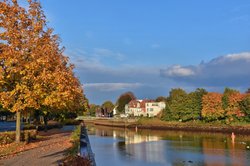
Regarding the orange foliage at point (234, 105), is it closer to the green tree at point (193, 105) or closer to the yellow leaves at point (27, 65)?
the green tree at point (193, 105)

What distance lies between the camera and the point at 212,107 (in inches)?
3597

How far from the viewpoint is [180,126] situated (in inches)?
3718

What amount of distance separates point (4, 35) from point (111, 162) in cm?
1581

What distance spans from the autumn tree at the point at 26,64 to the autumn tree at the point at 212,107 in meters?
67.7

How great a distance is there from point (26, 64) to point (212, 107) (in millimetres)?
72656

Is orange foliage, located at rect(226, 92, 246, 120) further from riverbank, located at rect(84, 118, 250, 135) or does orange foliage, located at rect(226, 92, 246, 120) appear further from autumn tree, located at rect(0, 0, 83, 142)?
autumn tree, located at rect(0, 0, 83, 142)

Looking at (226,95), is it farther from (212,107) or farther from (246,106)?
(246,106)

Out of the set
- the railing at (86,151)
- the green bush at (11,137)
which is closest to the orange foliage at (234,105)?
the railing at (86,151)

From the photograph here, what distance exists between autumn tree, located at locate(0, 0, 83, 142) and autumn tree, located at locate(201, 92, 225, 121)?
67654mm

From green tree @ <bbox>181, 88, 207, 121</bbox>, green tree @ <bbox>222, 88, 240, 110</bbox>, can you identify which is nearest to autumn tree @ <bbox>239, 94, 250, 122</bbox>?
green tree @ <bbox>222, 88, 240, 110</bbox>

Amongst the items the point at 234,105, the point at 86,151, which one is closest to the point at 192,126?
the point at 234,105

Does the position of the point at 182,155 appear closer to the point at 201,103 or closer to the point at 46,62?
the point at 46,62

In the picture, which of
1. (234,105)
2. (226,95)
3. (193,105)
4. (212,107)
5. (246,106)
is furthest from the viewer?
(193,105)

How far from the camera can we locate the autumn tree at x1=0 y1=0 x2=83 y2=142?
25.6 m
